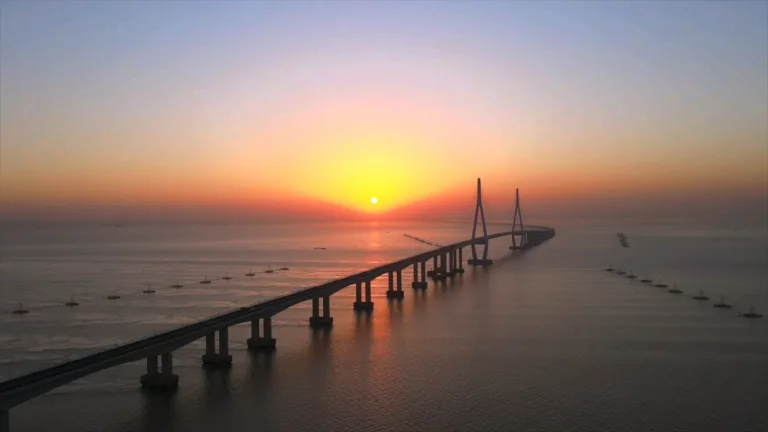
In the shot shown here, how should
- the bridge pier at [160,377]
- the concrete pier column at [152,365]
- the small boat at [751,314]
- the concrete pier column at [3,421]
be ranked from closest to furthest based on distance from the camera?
the concrete pier column at [3,421] < the bridge pier at [160,377] < the concrete pier column at [152,365] < the small boat at [751,314]

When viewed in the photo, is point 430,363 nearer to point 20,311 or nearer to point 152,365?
point 152,365

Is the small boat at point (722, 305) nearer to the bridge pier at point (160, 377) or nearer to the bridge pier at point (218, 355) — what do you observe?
the bridge pier at point (218, 355)

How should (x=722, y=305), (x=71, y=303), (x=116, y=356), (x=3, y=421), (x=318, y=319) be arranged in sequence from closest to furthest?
1. (x=3, y=421)
2. (x=116, y=356)
3. (x=318, y=319)
4. (x=722, y=305)
5. (x=71, y=303)

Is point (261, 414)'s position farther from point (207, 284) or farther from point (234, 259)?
point (234, 259)

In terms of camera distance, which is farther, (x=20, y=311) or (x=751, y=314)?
(x=20, y=311)

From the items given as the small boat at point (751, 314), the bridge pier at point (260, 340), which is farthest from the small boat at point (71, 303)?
the small boat at point (751, 314)

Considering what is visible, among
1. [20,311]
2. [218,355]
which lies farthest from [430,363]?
[20,311]

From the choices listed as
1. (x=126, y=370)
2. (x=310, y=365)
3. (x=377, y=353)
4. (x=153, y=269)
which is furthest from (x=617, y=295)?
(x=153, y=269)

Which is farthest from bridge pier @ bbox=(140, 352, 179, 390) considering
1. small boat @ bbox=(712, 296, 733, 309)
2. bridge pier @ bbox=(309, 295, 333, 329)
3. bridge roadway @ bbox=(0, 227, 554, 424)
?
small boat @ bbox=(712, 296, 733, 309)

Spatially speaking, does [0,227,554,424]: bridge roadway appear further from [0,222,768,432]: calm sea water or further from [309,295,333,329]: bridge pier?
[309,295,333,329]: bridge pier
